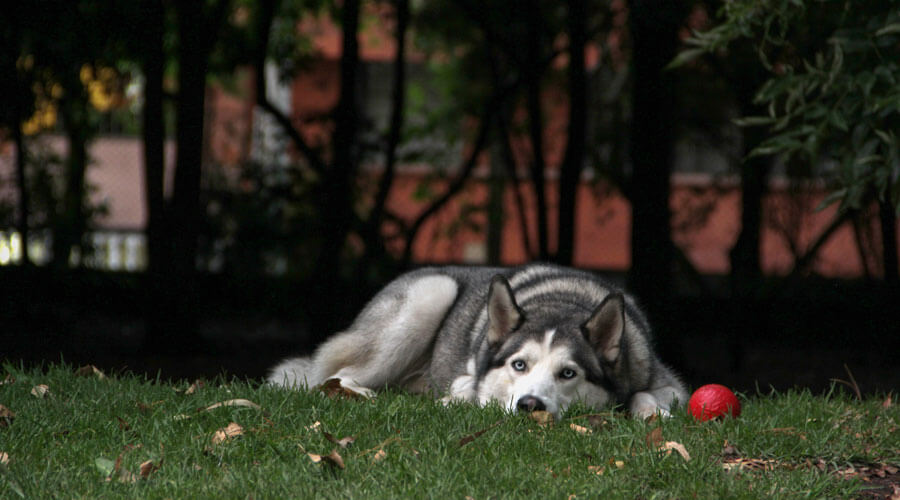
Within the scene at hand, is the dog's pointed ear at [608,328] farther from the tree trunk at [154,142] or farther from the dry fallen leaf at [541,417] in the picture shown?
the tree trunk at [154,142]

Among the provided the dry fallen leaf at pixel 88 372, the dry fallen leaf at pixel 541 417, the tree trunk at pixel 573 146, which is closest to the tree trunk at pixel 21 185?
the tree trunk at pixel 573 146

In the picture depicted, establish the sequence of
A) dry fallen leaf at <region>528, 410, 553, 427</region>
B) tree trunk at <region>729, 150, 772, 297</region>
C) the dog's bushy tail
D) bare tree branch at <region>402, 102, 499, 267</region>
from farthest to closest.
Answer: bare tree branch at <region>402, 102, 499, 267</region>, tree trunk at <region>729, 150, 772, 297</region>, the dog's bushy tail, dry fallen leaf at <region>528, 410, 553, 427</region>

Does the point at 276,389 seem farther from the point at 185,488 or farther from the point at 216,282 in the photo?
the point at 216,282

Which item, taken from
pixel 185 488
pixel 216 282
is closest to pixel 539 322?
pixel 185 488

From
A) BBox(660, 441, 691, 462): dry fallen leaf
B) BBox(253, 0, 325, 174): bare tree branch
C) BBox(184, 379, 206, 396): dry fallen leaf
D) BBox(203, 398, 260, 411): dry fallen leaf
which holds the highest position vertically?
BBox(253, 0, 325, 174): bare tree branch

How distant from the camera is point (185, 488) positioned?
11.0 feet

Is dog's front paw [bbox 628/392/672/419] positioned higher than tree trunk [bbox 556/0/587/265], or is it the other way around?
tree trunk [bbox 556/0/587/265]

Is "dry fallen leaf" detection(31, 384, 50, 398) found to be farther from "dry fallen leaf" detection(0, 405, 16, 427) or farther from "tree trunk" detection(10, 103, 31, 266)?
"tree trunk" detection(10, 103, 31, 266)

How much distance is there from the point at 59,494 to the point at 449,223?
10751 mm

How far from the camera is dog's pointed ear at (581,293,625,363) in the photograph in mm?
4730

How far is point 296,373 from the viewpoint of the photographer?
5641 mm

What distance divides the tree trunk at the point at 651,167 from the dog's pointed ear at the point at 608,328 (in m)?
3.83

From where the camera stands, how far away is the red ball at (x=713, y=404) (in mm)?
4465

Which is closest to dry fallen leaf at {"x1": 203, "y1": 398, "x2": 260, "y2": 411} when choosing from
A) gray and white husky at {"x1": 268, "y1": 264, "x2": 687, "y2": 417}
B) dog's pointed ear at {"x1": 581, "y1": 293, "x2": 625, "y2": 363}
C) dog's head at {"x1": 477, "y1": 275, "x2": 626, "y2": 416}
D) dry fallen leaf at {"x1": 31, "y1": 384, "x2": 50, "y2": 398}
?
gray and white husky at {"x1": 268, "y1": 264, "x2": 687, "y2": 417}
